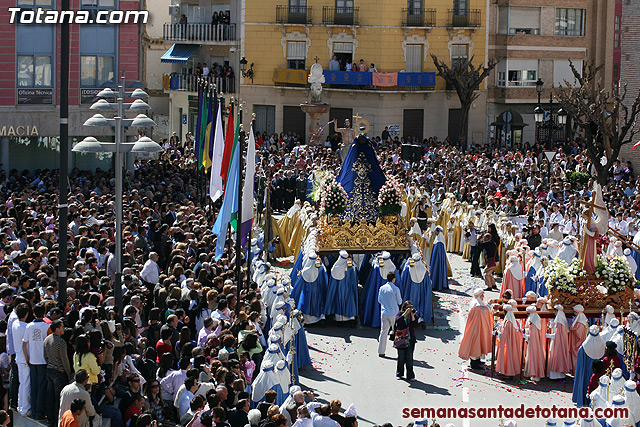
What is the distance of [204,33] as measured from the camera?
47.8 metres

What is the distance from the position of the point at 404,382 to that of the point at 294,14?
34.4 meters

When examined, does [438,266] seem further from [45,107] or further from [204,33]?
[204,33]

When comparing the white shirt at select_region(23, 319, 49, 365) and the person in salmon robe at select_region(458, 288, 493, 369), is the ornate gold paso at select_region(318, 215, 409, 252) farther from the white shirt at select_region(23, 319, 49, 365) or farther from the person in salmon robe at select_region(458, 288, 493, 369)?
the white shirt at select_region(23, 319, 49, 365)

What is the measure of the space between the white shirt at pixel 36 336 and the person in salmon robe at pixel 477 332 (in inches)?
276

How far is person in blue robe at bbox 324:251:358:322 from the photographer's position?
748 inches

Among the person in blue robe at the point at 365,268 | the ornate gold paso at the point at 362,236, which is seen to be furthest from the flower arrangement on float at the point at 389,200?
the person in blue robe at the point at 365,268

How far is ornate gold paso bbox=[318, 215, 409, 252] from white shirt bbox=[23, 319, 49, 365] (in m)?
8.11

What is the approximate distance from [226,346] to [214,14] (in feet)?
120

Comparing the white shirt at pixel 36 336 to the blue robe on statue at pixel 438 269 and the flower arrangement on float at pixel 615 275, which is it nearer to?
the flower arrangement on float at pixel 615 275

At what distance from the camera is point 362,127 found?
2139 cm

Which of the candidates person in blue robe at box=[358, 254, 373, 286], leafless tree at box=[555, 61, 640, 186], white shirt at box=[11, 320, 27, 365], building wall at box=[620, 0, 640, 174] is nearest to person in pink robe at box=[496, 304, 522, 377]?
person in blue robe at box=[358, 254, 373, 286]

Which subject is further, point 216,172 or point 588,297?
point 216,172

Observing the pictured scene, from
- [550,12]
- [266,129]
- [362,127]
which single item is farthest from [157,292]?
[550,12]

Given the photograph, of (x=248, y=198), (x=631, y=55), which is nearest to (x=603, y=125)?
(x=631, y=55)
